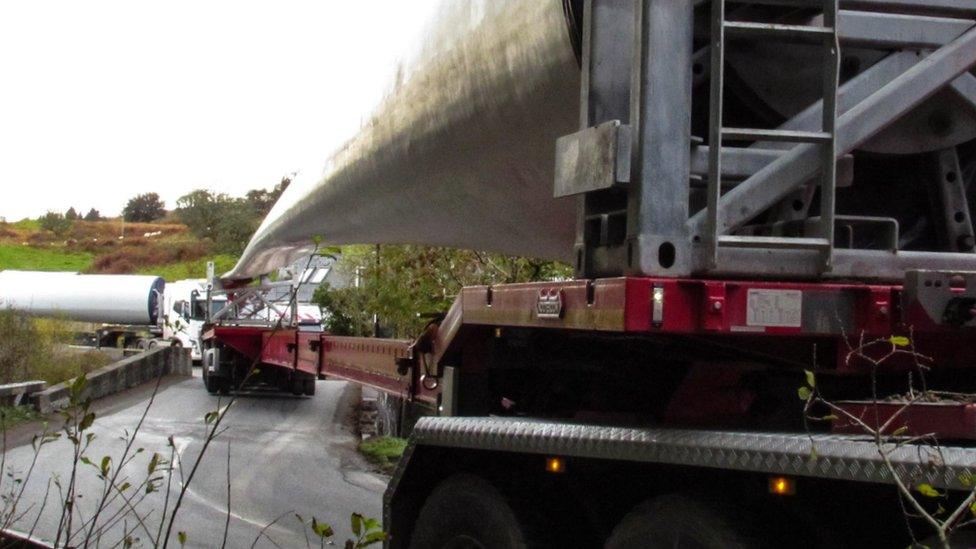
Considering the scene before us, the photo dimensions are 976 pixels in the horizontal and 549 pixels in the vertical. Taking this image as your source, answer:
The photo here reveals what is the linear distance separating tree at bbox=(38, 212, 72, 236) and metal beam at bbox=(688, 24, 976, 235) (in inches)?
4013

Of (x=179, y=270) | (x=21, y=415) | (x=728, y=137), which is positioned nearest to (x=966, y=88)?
(x=728, y=137)

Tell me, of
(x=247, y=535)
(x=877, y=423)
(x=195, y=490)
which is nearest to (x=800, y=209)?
(x=877, y=423)

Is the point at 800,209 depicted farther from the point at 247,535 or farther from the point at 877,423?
the point at 247,535

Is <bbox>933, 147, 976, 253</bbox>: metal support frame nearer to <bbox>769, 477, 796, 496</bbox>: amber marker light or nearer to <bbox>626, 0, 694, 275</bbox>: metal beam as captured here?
<bbox>626, 0, 694, 275</bbox>: metal beam

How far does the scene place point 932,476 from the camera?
12.6 feet

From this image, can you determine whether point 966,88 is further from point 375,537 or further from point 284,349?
point 284,349

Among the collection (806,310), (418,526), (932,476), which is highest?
(806,310)

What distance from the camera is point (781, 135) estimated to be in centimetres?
467

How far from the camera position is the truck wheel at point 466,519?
6.11 m

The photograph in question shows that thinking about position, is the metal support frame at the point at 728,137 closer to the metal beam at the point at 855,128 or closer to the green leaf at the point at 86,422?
the metal beam at the point at 855,128

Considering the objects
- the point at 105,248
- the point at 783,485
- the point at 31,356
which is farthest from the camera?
the point at 105,248

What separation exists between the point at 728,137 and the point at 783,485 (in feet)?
3.97

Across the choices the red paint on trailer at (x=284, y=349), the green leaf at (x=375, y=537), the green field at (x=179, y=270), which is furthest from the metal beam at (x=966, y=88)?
the green field at (x=179, y=270)

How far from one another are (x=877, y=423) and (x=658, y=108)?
136 cm
